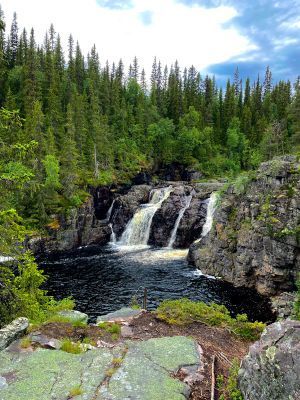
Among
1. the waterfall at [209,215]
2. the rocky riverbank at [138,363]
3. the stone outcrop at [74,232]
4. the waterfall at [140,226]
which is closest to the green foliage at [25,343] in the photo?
the rocky riverbank at [138,363]

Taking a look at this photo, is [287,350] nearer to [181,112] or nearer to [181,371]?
[181,371]

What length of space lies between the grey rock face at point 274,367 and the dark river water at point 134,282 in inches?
731

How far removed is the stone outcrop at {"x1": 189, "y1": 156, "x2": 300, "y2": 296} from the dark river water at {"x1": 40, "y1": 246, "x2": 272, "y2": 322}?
159 cm

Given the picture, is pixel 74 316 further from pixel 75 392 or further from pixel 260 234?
pixel 260 234

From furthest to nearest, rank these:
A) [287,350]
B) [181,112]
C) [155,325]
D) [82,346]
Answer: [181,112] < [155,325] < [82,346] < [287,350]

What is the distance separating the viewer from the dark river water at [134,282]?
25.8 m

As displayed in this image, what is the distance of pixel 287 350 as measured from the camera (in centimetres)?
555

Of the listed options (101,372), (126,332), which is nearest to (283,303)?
(126,332)

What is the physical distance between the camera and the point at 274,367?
5.58 metres

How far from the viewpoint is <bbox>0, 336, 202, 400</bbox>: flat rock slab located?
22.2 feet

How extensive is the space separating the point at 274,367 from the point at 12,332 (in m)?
7.02

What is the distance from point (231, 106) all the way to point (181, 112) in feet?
51.7

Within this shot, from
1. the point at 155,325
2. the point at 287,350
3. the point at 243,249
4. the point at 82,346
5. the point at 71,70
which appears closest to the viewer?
the point at 287,350

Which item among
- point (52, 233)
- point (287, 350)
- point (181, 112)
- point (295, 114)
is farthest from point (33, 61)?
point (287, 350)
